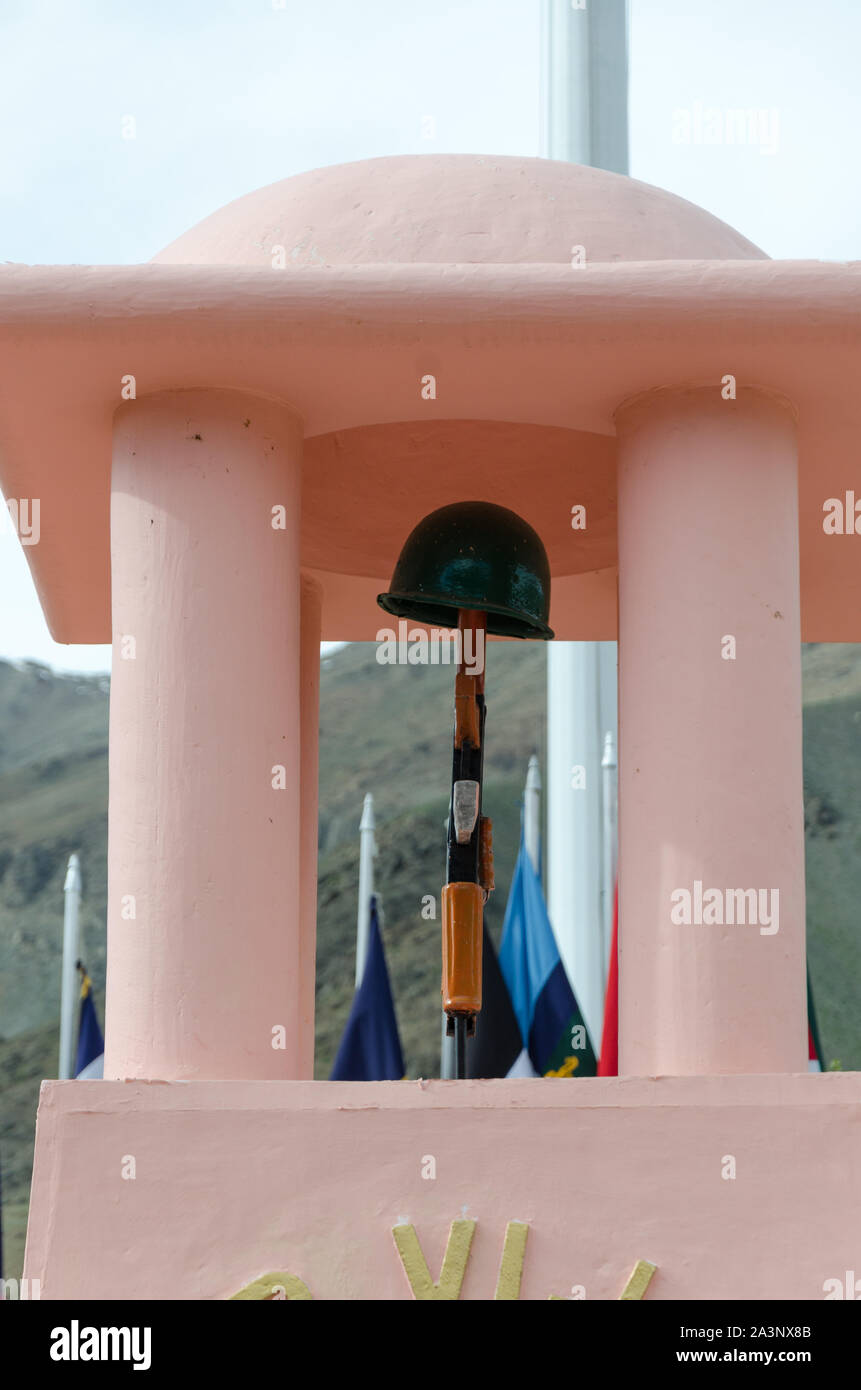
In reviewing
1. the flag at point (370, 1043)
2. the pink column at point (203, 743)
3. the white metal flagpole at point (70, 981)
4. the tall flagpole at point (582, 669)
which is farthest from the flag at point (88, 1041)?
the pink column at point (203, 743)

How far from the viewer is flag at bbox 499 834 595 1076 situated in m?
20.5

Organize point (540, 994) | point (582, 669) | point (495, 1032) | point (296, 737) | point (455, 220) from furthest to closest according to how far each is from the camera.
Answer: point (582, 669), point (540, 994), point (495, 1032), point (455, 220), point (296, 737)

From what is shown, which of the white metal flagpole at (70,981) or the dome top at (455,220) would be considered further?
the white metal flagpole at (70,981)

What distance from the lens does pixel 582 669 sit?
94.9 ft

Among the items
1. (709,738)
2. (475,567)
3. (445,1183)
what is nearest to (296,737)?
(475,567)

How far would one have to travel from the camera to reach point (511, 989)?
21203 mm

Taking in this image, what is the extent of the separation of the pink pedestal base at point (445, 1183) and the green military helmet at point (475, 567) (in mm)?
2437

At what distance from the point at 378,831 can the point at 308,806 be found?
68.0m

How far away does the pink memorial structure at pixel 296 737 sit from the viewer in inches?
287

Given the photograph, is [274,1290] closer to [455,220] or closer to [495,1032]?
[455,220]

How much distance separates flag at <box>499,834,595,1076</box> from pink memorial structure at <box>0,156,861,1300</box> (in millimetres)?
11811

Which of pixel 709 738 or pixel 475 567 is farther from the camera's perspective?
pixel 475 567

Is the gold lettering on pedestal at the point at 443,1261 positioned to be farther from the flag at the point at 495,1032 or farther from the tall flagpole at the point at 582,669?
the tall flagpole at the point at 582,669
